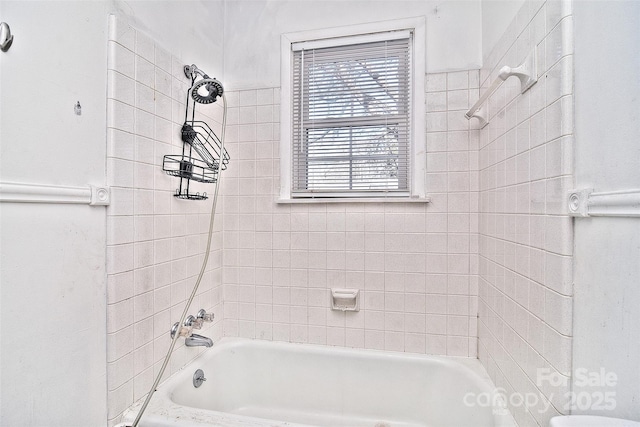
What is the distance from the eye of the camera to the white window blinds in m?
1.69

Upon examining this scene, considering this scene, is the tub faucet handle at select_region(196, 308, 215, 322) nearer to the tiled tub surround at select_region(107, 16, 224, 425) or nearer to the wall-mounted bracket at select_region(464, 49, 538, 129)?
the tiled tub surround at select_region(107, 16, 224, 425)

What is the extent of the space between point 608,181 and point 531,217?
0.31 metres

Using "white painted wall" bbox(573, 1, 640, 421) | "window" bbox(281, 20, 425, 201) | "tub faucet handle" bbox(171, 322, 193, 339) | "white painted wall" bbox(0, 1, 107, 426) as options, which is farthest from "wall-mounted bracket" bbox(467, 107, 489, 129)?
"tub faucet handle" bbox(171, 322, 193, 339)

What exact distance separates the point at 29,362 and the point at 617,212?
154 cm

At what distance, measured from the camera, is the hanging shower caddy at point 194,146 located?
4.58 feet

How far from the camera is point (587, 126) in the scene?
78cm

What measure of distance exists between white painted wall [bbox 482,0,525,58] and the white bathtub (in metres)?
1.52

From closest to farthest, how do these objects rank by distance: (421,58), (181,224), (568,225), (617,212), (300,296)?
(617,212) → (568,225) → (181,224) → (421,58) → (300,296)

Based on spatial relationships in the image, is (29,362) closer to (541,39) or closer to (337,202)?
(337,202)

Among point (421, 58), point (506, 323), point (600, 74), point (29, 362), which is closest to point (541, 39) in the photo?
point (600, 74)

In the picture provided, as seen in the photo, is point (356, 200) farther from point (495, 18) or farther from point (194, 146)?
point (495, 18)

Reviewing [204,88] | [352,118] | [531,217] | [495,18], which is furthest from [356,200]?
[495,18]

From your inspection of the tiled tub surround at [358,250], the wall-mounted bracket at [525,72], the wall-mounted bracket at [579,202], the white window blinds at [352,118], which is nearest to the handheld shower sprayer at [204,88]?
the tiled tub surround at [358,250]

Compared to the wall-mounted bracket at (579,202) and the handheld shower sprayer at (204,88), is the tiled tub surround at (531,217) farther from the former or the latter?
the handheld shower sprayer at (204,88)
